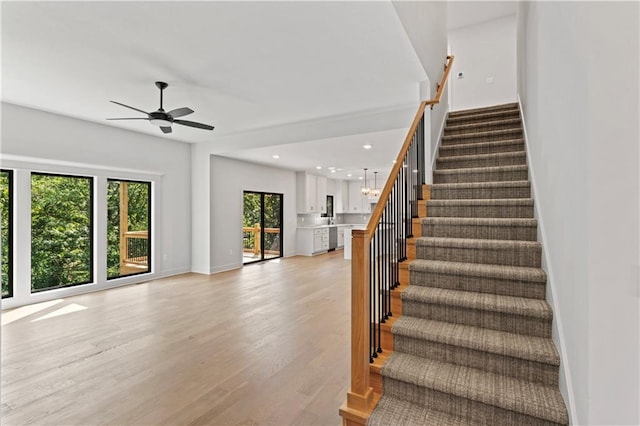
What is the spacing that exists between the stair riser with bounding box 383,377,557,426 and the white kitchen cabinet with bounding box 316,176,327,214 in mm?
8720

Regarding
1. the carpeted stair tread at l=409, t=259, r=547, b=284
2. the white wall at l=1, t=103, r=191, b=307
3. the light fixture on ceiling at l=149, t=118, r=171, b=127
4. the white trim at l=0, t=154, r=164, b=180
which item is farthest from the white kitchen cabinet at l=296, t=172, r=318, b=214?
the carpeted stair tread at l=409, t=259, r=547, b=284

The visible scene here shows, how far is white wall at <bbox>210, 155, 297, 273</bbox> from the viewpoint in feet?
23.6

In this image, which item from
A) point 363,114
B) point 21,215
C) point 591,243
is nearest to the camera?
point 591,243

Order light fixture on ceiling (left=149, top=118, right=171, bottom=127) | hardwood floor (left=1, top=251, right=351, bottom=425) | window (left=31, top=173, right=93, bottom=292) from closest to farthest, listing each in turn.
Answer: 1. hardwood floor (left=1, top=251, right=351, bottom=425)
2. light fixture on ceiling (left=149, top=118, right=171, bottom=127)
3. window (left=31, top=173, right=93, bottom=292)

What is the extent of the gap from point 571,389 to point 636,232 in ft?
3.07

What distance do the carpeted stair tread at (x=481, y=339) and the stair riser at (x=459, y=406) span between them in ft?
1.01

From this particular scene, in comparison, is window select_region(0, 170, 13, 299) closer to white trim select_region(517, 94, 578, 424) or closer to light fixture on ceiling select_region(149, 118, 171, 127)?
light fixture on ceiling select_region(149, 118, 171, 127)

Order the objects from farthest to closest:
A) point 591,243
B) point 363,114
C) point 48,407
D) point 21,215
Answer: point 363,114 < point 21,215 < point 48,407 < point 591,243

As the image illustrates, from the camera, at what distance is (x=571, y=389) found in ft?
5.15

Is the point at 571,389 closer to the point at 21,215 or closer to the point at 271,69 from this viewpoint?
the point at 271,69

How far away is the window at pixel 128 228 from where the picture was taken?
5910mm

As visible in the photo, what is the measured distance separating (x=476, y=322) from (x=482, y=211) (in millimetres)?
1238

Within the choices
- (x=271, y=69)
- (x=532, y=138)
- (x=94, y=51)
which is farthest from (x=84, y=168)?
(x=532, y=138)

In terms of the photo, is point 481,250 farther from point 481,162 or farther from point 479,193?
point 481,162
